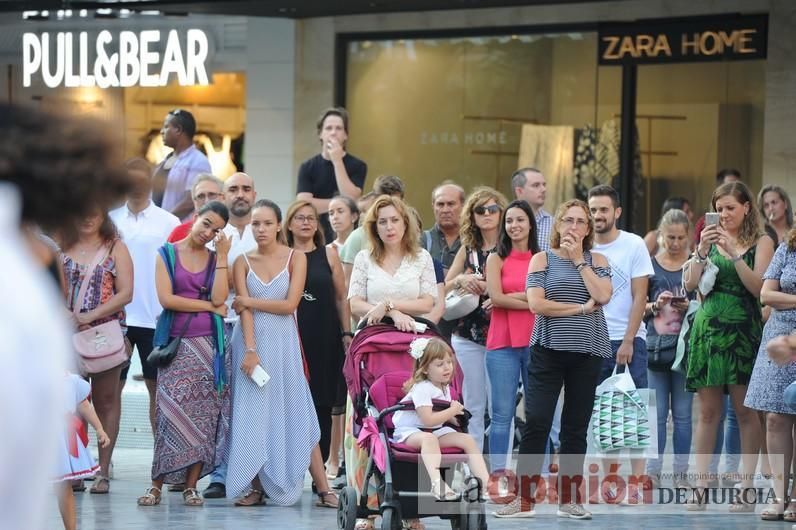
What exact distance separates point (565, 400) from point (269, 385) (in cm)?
207

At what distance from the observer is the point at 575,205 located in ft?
28.7

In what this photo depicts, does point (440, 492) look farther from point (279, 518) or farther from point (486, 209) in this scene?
point (486, 209)

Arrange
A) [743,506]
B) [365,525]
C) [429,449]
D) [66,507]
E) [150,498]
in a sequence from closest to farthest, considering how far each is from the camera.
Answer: [66,507], [429,449], [365,525], [743,506], [150,498]

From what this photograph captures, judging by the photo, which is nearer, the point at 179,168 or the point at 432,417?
the point at 432,417

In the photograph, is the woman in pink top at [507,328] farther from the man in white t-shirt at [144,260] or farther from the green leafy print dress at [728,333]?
Answer: the man in white t-shirt at [144,260]

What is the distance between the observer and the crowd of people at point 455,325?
8.70 m

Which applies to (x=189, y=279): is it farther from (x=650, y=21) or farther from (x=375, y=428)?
(x=650, y=21)

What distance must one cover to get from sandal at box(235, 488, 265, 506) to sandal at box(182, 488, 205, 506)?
26 centimetres

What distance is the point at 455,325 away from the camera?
32.9 ft

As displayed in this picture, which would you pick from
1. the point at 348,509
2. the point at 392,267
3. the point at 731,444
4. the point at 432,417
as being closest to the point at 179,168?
the point at 392,267

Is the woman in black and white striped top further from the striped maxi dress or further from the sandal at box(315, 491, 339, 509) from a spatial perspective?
the striped maxi dress

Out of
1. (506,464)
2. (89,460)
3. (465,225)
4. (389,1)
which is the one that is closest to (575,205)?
(465,225)

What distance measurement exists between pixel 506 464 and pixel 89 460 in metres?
3.29

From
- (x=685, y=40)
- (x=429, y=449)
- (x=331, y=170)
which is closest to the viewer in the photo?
(x=429, y=449)
